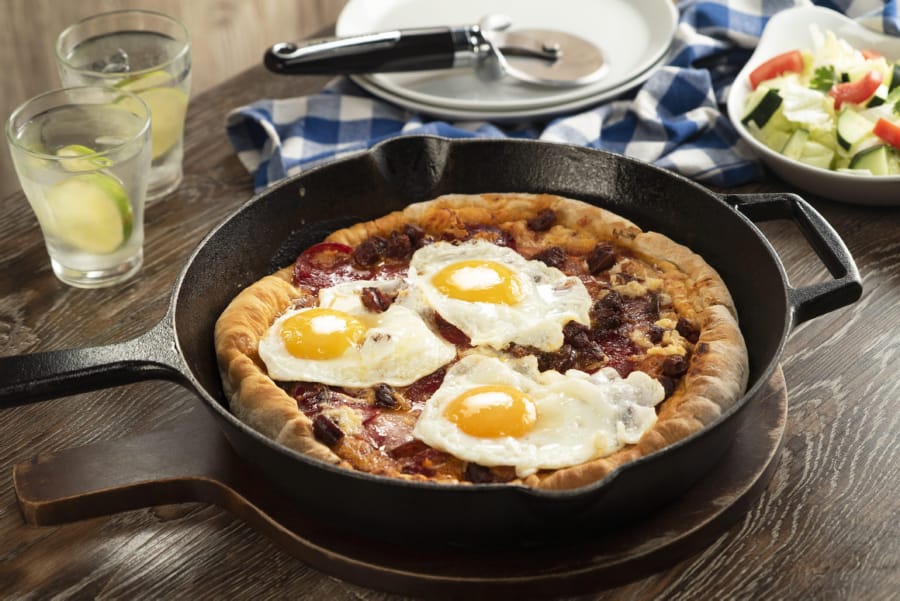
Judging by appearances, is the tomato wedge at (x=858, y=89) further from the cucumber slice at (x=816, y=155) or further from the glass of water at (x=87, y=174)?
the glass of water at (x=87, y=174)

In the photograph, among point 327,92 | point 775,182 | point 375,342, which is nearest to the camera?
point 375,342

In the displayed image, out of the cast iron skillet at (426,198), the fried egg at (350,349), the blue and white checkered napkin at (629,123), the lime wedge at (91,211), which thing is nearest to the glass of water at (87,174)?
the lime wedge at (91,211)

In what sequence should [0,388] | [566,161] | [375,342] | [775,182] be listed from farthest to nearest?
[775,182], [566,161], [375,342], [0,388]

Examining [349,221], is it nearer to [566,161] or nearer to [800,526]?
[566,161]

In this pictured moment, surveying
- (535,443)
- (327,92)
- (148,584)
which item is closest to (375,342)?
(535,443)

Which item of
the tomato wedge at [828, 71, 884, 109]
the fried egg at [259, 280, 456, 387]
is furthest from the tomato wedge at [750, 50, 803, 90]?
the fried egg at [259, 280, 456, 387]

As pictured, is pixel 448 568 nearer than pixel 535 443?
Yes

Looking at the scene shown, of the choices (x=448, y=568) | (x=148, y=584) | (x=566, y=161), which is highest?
(x=566, y=161)
